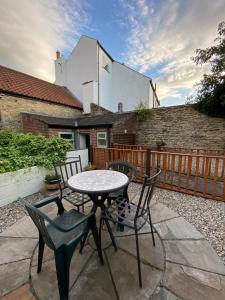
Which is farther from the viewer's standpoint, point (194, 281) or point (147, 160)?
point (147, 160)

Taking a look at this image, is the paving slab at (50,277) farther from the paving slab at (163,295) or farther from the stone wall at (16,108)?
the stone wall at (16,108)

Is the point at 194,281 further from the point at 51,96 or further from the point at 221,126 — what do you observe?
the point at 51,96

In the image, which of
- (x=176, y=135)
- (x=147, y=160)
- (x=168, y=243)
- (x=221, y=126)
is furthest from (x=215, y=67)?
(x=168, y=243)

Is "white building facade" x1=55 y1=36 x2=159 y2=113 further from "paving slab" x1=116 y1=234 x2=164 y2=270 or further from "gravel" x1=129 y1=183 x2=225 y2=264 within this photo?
"paving slab" x1=116 y1=234 x2=164 y2=270

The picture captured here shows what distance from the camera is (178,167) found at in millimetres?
3797

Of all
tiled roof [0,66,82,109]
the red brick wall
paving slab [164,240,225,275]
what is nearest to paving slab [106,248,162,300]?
paving slab [164,240,225,275]

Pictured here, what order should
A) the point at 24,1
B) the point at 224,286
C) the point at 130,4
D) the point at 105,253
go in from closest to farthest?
the point at 224,286, the point at 105,253, the point at 24,1, the point at 130,4

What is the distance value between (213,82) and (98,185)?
7295mm

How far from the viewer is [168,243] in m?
1.98

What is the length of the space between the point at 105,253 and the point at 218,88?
7.69 meters

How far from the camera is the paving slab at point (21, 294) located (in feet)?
4.41

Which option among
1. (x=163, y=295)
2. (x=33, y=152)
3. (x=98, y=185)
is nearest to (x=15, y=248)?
(x=98, y=185)

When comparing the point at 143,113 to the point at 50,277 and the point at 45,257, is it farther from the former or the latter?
the point at 50,277

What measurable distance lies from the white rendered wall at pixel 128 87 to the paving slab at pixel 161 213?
461 inches
